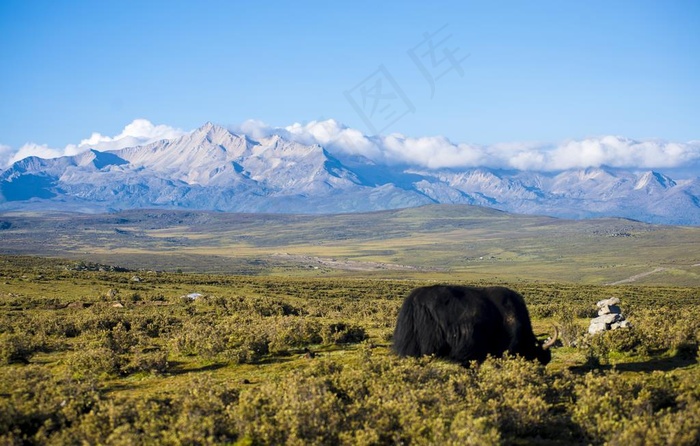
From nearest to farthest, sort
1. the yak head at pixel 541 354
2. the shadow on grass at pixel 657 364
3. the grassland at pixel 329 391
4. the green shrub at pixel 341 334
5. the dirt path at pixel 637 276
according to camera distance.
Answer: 1. the grassland at pixel 329 391
2. the yak head at pixel 541 354
3. the shadow on grass at pixel 657 364
4. the green shrub at pixel 341 334
5. the dirt path at pixel 637 276

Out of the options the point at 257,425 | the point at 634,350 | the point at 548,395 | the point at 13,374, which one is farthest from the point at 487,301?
the point at 13,374

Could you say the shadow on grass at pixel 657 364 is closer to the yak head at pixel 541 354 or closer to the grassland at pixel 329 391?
the grassland at pixel 329 391

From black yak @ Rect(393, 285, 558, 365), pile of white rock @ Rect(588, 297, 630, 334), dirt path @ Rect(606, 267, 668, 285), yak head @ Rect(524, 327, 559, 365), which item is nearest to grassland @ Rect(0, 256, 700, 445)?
yak head @ Rect(524, 327, 559, 365)

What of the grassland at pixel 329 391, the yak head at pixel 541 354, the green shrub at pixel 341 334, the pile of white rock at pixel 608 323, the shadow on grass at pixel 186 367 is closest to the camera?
the grassland at pixel 329 391

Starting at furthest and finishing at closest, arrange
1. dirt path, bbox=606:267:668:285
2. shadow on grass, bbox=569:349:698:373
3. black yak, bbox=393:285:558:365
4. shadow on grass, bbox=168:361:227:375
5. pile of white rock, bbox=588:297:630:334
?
1. dirt path, bbox=606:267:668:285
2. pile of white rock, bbox=588:297:630:334
3. shadow on grass, bbox=168:361:227:375
4. shadow on grass, bbox=569:349:698:373
5. black yak, bbox=393:285:558:365

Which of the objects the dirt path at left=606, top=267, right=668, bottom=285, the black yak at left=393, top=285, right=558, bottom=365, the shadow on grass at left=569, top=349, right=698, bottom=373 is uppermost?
the black yak at left=393, top=285, right=558, bottom=365

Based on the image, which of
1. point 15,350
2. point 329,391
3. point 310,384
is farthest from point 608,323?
point 15,350

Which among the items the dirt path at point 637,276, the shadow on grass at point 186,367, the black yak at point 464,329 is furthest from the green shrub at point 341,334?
the dirt path at point 637,276

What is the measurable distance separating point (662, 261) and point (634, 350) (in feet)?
439

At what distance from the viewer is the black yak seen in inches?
648

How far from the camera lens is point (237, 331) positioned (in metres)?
24.0

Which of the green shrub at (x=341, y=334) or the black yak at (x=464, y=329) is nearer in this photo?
the black yak at (x=464, y=329)

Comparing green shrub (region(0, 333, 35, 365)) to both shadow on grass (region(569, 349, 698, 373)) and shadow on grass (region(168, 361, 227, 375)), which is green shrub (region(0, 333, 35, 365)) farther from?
shadow on grass (region(569, 349, 698, 373))

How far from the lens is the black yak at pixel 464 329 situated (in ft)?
54.0
